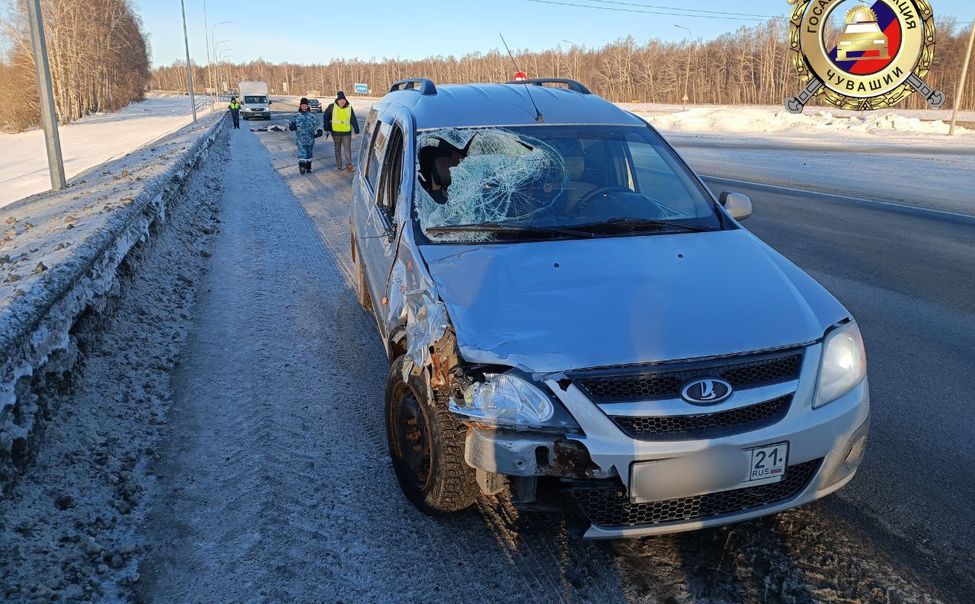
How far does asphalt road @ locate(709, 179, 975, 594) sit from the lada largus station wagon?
56 cm

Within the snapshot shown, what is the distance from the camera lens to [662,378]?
2.51 meters

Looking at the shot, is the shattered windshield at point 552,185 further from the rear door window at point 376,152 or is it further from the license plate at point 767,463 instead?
the license plate at point 767,463

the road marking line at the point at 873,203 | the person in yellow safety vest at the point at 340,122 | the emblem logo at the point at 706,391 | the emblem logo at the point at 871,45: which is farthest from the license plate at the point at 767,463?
the emblem logo at the point at 871,45

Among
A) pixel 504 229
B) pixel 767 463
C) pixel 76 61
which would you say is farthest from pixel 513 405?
pixel 76 61

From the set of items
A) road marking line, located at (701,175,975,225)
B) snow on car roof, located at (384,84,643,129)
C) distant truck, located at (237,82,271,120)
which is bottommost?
road marking line, located at (701,175,975,225)

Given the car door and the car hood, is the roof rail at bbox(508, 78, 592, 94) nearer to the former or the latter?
the car door

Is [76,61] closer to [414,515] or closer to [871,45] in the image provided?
[871,45]

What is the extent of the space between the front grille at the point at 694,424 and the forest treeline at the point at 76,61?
45.7 metres

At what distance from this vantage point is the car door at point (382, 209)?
403 cm

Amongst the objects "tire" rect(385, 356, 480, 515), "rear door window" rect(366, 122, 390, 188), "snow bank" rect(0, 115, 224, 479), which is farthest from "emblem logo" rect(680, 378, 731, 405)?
"rear door window" rect(366, 122, 390, 188)

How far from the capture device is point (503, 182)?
388 centimetres

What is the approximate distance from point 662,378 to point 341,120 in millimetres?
15706

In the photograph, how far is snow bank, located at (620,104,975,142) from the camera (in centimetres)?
3259

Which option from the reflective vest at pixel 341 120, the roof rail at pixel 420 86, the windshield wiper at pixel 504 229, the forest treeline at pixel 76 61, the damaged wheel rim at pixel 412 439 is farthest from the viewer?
the forest treeline at pixel 76 61
